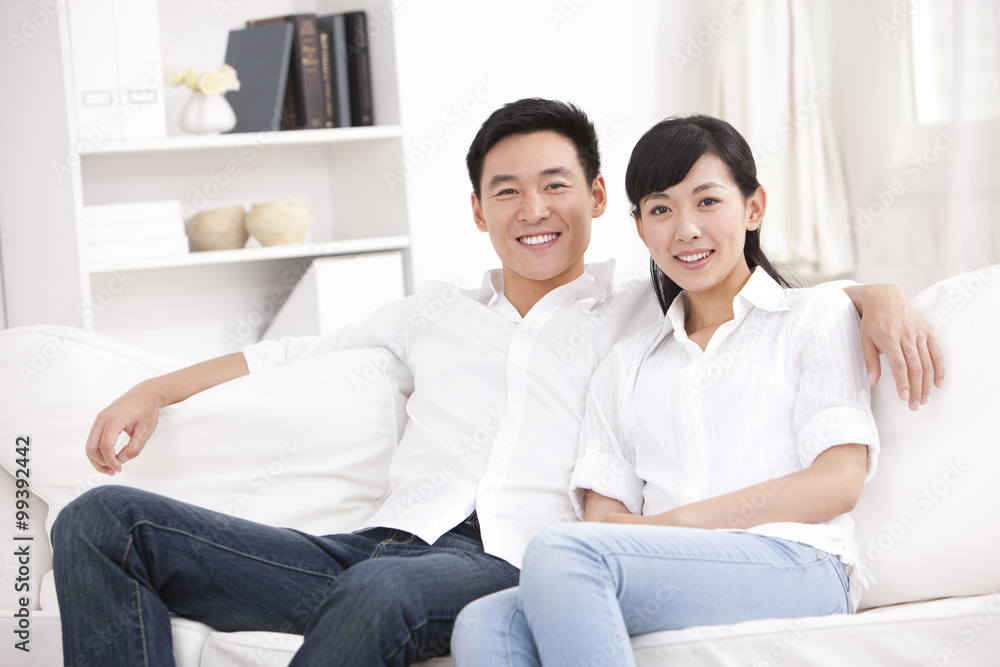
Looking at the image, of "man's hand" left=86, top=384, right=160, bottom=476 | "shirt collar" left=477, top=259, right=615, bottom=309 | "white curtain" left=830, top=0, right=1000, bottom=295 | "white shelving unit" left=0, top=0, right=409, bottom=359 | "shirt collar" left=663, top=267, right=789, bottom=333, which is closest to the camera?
"shirt collar" left=663, top=267, right=789, bottom=333

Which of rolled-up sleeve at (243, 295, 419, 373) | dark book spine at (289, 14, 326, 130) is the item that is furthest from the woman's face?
dark book spine at (289, 14, 326, 130)

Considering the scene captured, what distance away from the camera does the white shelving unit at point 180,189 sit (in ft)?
7.39

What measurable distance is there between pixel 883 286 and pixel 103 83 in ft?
6.05

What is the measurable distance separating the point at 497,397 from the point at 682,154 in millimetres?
460

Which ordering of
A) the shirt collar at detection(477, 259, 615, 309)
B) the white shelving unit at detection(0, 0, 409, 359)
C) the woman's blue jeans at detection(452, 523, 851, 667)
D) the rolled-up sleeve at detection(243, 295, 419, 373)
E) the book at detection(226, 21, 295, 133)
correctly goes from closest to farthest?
the woman's blue jeans at detection(452, 523, 851, 667) → the shirt collar at detection(477, 259, 615, 309) → the rolled-up sleeve at detection(243, 295, 419, 373) → the white shelving unit at detection(0, 0, 409, 359) → the book at detection(226, 21, 295, 133)

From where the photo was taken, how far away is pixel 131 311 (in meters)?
2.60

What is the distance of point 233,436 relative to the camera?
60.9 inches

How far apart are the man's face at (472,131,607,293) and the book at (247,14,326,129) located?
3.59 ft

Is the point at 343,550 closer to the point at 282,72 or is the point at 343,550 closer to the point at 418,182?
the point at 418,182

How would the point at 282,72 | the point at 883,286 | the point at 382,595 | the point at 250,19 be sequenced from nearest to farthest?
the point at 382,595
the point at 883,286
the point at 282,72
the point at 250,19

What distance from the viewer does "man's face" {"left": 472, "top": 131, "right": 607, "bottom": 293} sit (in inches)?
60.6

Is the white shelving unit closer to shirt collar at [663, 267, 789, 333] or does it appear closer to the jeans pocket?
shirt collar at [663, 267, 789, 333]

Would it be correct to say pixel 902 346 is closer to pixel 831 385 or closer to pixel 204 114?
pixel 831 385

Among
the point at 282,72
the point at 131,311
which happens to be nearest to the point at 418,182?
the point at 282,72
